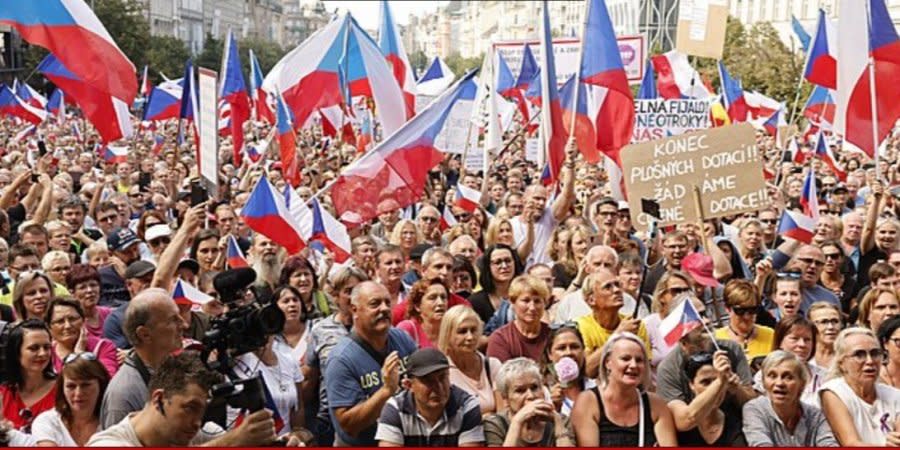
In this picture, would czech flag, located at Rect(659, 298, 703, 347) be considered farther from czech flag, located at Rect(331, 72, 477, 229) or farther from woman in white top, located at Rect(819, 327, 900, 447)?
czech flag, located at Rect(331, 72, 477, 229)

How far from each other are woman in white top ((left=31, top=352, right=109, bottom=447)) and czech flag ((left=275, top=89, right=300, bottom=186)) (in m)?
8.44

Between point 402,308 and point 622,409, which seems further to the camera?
point 402,308

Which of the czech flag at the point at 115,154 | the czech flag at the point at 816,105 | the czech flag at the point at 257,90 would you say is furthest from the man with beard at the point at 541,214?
the czech flag at the point at 257,90

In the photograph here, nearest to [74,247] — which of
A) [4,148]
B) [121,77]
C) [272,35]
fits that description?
[121,77]

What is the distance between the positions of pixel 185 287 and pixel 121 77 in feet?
7.82

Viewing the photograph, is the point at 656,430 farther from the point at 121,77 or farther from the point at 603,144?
the point at 603,144

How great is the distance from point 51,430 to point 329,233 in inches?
192

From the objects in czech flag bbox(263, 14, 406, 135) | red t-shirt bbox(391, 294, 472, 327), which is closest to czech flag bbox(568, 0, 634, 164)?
czech flag bbox(263, 14, 406, 135)

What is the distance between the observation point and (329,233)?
933cm

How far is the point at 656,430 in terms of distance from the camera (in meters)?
4.82

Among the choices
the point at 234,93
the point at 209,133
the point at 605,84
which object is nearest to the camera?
the point at 209,133

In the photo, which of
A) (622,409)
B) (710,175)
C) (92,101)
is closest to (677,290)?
(710,175)

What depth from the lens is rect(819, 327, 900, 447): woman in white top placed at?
5035 millimetres

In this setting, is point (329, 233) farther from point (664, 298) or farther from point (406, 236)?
point (664, 298)
